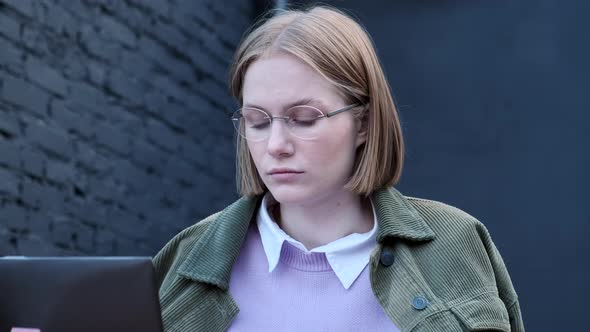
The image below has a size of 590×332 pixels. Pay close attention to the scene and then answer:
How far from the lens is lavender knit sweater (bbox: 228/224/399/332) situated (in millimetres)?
1838

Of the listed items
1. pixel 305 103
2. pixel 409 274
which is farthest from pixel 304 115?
pixel 409 274

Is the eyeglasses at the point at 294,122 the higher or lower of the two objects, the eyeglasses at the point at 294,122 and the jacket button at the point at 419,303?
the higher

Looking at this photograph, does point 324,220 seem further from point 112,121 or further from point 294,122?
point 112,121

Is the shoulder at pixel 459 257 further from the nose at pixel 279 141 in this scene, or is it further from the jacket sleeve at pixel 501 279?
the nose at pixel 279 141

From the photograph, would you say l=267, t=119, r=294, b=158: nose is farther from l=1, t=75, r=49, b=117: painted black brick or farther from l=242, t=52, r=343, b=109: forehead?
l=1, t=75, r=49, b=117: painted black brick

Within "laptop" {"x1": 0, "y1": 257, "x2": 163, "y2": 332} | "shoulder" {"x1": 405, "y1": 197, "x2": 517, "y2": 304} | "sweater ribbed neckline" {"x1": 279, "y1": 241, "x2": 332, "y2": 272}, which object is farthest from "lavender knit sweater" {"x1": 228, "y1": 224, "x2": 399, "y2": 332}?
"laptop" {"x1": 0, "y1": 257, "x2": 163, "y2": 332}

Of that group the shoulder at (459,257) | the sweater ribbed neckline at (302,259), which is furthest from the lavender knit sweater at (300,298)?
the shoulder at (459,257)

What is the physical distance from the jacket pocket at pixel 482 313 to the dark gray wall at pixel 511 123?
113 inches

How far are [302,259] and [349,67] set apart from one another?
0.35m

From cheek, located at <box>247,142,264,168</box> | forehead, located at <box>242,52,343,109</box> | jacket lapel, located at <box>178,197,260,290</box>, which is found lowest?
jacket lapel, located at <box>178,197,260,290</box>

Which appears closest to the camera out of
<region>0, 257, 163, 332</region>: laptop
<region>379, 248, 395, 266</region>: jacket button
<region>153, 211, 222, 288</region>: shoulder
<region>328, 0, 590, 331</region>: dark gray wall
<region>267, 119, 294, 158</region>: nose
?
<region>0, 257, 163, 332</region>: laptop

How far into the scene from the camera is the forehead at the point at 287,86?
1797 mm

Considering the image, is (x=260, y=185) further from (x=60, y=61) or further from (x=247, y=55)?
(x=60, y=61)

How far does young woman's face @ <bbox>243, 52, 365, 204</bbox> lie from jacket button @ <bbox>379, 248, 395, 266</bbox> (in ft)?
→ 0.51
